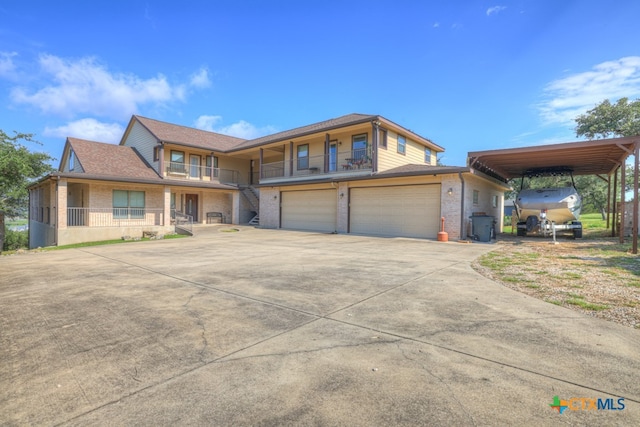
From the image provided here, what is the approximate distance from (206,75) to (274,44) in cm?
1246

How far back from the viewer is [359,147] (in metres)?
19.2

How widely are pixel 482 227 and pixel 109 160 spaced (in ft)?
77.1

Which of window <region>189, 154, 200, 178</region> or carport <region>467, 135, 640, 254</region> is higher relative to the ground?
window <region>189, 154, 200, 178</region>

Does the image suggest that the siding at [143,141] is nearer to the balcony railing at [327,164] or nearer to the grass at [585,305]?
the balcony railing at [327,164]

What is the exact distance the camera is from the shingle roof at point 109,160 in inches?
752

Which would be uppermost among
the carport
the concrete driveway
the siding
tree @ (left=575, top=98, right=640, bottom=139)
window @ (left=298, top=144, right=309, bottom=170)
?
tree @ (left=575, top=98, right=640, bottom=139)

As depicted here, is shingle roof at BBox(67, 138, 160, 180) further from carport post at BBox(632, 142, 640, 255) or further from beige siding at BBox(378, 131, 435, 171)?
carport post at BBox(632, 142, 640, 255)

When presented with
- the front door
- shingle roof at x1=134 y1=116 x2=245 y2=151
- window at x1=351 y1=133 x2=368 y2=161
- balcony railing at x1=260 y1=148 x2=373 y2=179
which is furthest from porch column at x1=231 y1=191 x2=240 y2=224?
window at x1=351 y1=133 x2=368 y2=161

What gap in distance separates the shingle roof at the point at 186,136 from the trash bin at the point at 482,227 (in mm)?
19526

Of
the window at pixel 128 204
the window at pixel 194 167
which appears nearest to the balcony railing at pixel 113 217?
the window at pixel 128 204

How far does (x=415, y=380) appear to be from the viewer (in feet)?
8.35

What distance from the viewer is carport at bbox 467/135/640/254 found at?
1127cm

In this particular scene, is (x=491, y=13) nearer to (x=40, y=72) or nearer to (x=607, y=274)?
(x=607, y=274)

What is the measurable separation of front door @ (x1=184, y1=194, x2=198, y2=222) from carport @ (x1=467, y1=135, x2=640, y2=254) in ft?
64.3
